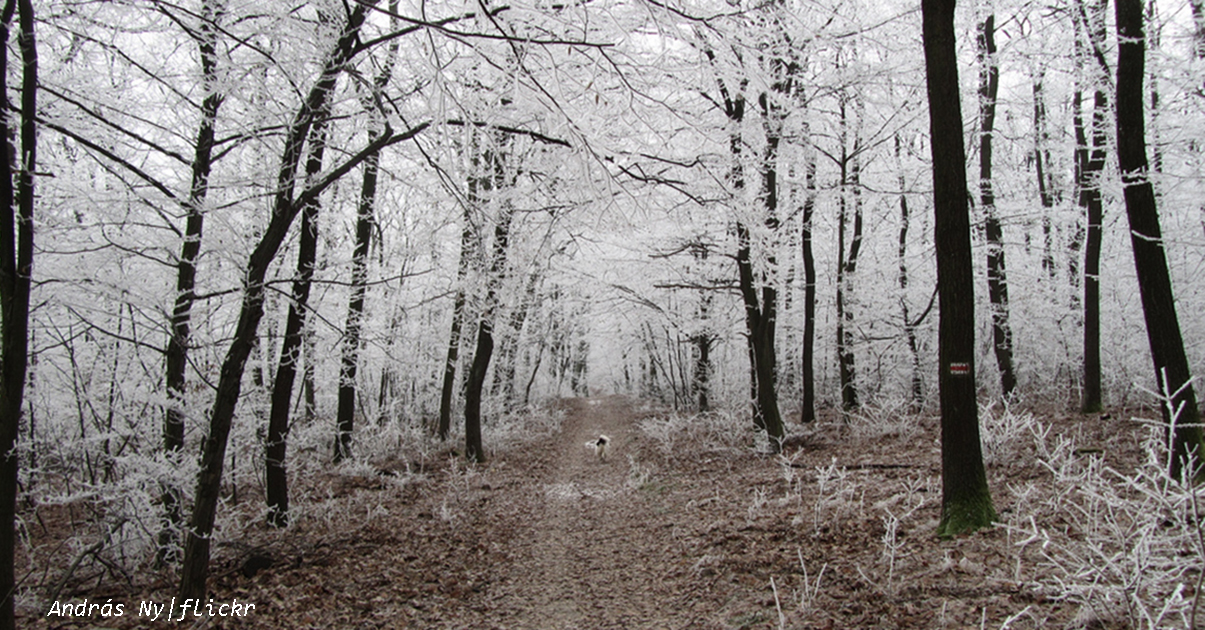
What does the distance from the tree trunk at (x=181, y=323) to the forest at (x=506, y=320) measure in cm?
5

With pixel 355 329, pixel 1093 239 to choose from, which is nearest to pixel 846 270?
pixel 1093 239

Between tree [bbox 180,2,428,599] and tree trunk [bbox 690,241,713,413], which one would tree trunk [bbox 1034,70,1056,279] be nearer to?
tree trunk [bbox 690,241,713,413]

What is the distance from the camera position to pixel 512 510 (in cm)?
859

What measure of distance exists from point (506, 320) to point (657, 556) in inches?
323

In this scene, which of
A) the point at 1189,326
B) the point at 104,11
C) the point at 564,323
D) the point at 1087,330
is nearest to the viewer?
the point at 104,11

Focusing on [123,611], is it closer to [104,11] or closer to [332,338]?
[104,11]

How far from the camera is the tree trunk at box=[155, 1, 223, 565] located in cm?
563

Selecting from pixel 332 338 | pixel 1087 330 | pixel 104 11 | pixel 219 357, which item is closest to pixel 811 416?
pixel 1087 330

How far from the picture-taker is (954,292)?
4805mm

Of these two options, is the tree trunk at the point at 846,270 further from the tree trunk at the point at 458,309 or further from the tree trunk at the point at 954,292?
the tree trunk at the point at 954,292

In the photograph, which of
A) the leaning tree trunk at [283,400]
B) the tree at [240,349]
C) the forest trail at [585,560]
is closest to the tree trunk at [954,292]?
the forest trail at [585,560]

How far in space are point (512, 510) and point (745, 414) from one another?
6399 millimetres

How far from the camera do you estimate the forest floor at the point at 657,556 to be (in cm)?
404

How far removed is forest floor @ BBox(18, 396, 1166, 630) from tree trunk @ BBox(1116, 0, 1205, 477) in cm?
161
